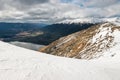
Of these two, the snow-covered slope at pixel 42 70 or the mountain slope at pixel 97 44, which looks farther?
the mountain slope at pixel 97 44

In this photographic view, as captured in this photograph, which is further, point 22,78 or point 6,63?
point 6,63

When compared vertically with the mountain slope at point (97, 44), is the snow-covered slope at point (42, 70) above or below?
above

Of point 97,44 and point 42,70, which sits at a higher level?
point 42,70

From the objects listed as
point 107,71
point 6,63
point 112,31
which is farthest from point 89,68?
point 112,31

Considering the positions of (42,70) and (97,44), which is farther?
(97,44)

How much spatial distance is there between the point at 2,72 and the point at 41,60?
194 inches

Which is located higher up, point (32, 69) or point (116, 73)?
point (32, 69)

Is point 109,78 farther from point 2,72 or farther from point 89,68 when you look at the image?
point 2,72

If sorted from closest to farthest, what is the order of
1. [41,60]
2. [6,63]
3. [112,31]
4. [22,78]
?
[22,78]
[6,63]
[41,60]
[112,31]

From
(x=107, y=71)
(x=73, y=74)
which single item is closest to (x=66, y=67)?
(x=73, y=74)

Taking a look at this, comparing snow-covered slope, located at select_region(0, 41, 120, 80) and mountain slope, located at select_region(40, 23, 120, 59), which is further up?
snow-covered slope, located at select_region(0, 41, 120, 80)

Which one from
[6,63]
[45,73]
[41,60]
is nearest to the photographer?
[45,73]

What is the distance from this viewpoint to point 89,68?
21406 millimetres

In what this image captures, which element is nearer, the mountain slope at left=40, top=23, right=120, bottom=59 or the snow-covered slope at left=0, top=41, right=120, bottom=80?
the snow-covered slope at left=0, top=41, right=120, bottom=80
